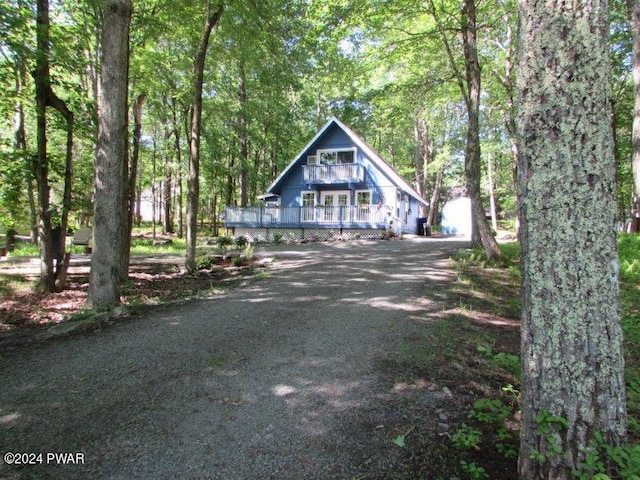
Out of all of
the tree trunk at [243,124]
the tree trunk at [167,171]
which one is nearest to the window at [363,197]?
the tree trunk at [243,124]

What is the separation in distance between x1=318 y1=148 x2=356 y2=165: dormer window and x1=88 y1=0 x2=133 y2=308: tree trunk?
59.6ft

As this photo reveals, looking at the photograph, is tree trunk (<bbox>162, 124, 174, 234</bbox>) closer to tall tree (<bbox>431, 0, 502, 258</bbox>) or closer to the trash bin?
the trash bin

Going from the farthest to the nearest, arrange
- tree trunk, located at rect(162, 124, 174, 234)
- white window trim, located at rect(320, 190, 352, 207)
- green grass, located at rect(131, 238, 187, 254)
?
tree trunk, located at rect(162, 124, 174, 234) → white window trim, located at rect(320, 190, 352, 207) → green grass, located at rect(131, 238, 187, 254)

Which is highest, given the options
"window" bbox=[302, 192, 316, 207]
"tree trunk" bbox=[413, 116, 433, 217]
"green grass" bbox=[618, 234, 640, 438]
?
"tree trunk" bbox=[413, 116, 433, 217]

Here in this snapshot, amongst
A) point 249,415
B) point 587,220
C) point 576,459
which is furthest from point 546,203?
point 249,415

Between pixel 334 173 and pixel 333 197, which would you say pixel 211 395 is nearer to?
pixel 334 173

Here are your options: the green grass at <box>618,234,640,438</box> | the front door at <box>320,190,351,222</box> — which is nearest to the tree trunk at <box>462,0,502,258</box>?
the green grass at <box>618,234,640,438</box>

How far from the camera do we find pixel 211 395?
331cm

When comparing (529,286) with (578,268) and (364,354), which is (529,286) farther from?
(364,354)

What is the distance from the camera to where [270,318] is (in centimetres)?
568

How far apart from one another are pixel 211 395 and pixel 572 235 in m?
3.02

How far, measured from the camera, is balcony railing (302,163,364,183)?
22531 millimetres

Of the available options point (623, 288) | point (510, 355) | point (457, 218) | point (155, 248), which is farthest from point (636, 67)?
point (457, 218)

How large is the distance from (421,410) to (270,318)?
3052 mm
